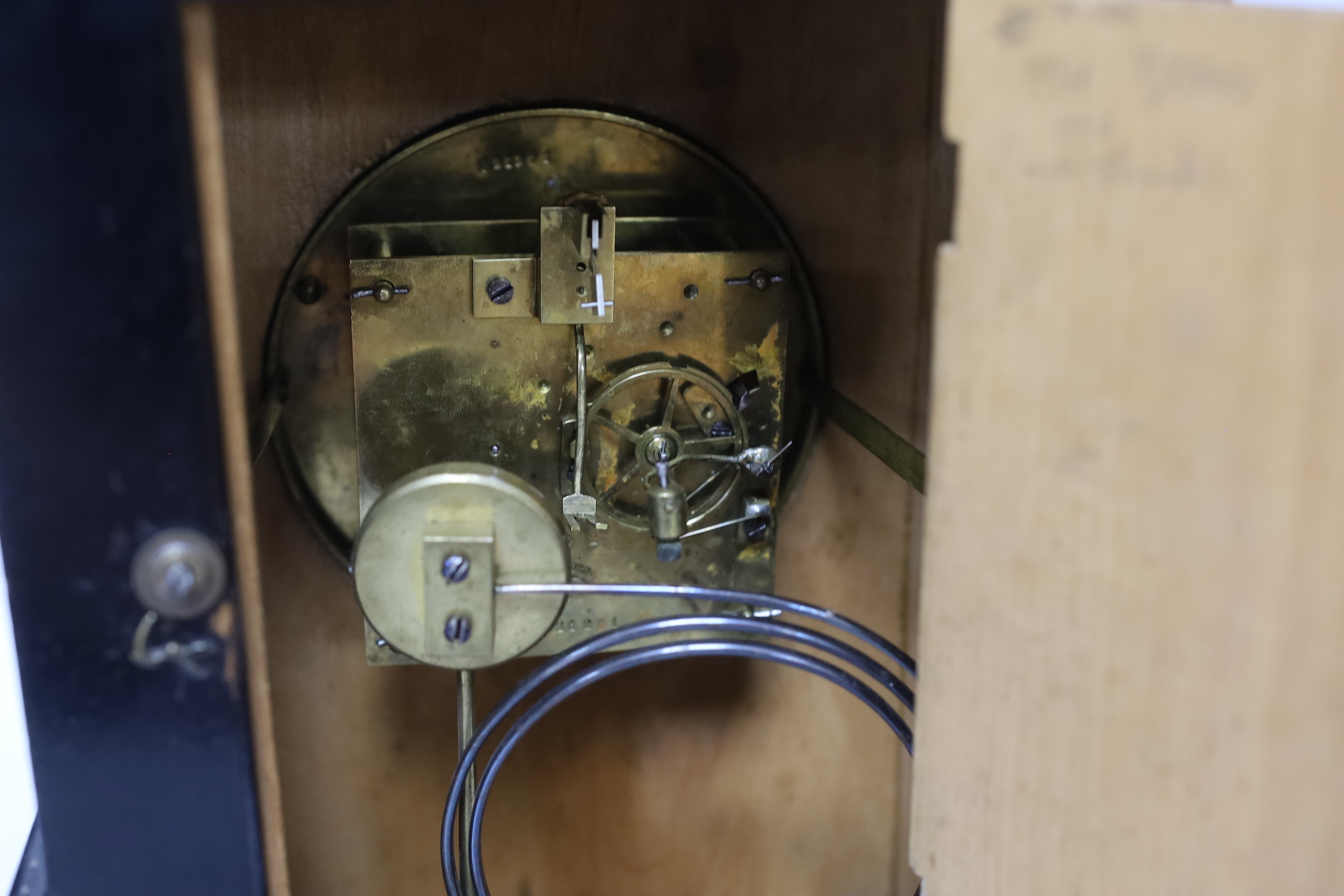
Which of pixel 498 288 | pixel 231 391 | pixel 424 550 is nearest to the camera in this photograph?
pixel 231 391

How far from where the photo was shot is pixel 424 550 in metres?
0.61

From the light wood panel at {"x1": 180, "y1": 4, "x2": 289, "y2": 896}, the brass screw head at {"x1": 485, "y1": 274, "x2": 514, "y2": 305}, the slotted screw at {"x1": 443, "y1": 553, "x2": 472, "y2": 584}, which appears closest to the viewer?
the light wood panel at {"x1": 180, "y1": 4, "x2": 289, "y2": 896}

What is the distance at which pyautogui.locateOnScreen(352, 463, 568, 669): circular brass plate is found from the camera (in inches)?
24.1

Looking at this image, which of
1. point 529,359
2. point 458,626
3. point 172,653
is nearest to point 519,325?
point 529,359

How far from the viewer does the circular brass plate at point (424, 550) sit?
24.1 inches

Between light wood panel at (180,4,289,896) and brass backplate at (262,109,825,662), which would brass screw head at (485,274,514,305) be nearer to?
brass backplate at (262,109,825,662)

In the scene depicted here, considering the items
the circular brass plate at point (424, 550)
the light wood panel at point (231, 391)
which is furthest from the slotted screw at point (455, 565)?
the light wood panel at point (231, 391)

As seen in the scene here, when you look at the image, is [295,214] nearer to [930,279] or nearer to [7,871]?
[930,279]

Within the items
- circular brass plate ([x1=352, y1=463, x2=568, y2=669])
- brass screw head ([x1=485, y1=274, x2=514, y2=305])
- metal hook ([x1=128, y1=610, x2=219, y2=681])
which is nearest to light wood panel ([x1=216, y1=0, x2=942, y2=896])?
brass screw head ([x1=485, y1=274, x2=514, y2=305])

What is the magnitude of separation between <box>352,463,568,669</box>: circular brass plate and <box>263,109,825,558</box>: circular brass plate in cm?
23

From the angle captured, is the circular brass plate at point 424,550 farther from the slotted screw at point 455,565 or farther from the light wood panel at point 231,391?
the light wood panel at point 231,391

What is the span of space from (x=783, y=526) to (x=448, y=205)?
388mm

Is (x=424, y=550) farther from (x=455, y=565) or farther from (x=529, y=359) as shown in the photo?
(x=529, y=359)

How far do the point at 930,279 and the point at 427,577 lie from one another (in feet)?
1.52
